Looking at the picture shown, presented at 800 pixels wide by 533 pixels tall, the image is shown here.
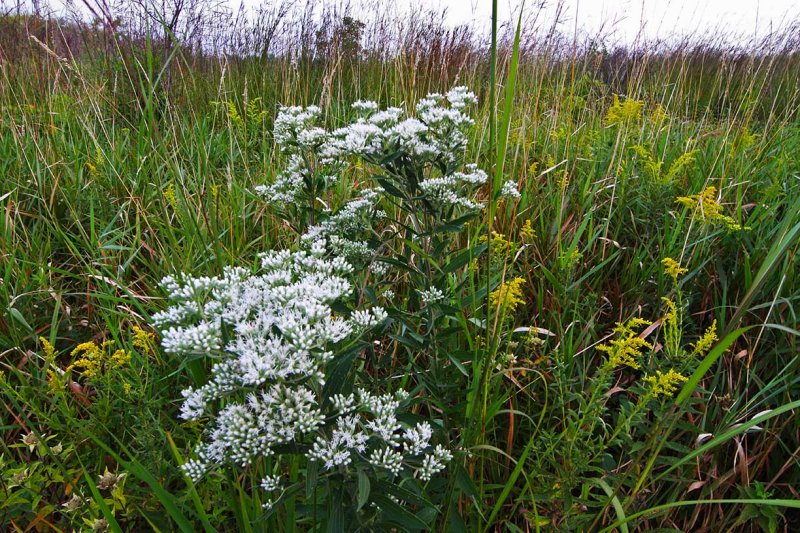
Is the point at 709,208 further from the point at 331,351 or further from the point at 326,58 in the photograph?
the point at 326,58

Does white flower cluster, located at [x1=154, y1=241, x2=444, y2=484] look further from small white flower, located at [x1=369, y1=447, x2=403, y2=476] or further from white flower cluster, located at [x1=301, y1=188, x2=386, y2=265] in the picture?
white flower cluster, located at [x1=301, y1=188, x2=386, y2=265]

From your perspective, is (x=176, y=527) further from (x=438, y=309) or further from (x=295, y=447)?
(x=438, y=309)

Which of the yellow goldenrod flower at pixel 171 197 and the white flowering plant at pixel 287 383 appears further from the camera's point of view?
the yellow goldenrod flower at pixel 171 197

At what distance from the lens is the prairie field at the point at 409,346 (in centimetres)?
113

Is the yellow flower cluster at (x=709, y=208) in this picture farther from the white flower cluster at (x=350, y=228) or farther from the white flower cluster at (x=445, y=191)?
the white flower cluster at (x=350, y=228)

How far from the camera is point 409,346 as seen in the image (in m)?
1.53

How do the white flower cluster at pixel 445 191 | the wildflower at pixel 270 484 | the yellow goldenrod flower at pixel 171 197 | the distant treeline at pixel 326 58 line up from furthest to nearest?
the distant treeline at pixel 326 58 → the yellow goldenrod flower at pixel 171 197 → the white flower cluster at pixel 445 191 → the wildflower at pixel 270 484

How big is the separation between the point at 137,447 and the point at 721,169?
10.2 ft

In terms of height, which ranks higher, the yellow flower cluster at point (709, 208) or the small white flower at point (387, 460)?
the yellow flower cluster at point (709, 208)

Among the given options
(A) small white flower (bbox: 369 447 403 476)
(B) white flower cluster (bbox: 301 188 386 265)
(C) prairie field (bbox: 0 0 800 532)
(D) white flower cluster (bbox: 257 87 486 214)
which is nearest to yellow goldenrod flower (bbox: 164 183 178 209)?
(C) prairie field (bbox: 0 0 800 532)

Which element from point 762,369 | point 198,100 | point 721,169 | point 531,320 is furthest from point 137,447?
point 198,100

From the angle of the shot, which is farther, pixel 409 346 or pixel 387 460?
pixel 409 346

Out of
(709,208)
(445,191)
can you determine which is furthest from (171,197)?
(709,208)

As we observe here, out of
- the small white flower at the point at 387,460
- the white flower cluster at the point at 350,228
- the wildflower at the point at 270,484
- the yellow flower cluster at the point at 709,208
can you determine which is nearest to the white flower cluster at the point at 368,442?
the small white flower at the point at 387,460
